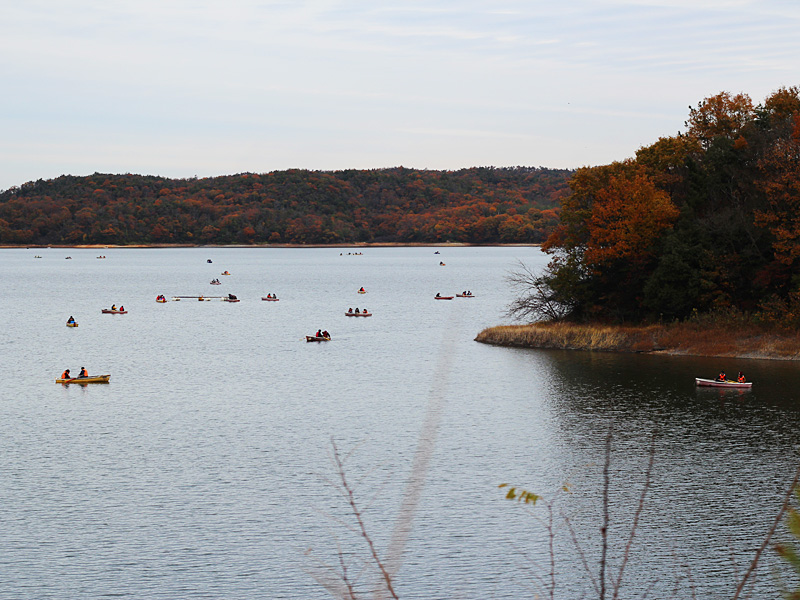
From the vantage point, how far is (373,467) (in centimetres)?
4750

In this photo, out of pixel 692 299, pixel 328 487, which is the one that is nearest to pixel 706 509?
pixel 328 487

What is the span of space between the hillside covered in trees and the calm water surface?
6553mm

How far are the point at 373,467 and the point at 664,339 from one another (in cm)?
4705

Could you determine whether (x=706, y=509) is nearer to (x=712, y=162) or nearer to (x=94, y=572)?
(x=94, y=572)

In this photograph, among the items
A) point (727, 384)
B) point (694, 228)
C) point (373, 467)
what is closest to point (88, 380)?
point (373, 467)

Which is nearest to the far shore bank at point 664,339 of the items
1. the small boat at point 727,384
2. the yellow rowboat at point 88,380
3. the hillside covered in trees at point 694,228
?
the hillside covered in trees at point 694,228

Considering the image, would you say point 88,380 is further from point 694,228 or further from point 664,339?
point 694,228

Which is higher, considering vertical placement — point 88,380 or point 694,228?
point 694,228

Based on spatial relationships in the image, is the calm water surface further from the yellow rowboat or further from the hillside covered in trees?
the hillside covered in trees

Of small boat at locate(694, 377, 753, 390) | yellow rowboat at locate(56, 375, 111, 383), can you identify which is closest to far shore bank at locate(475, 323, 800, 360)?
small boat at locate(694, 377, 753, 390)

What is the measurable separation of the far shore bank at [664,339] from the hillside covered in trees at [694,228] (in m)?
1.85

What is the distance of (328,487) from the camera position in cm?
4731

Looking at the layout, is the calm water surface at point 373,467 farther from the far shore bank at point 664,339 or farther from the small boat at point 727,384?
the far shore bank at point 664,339

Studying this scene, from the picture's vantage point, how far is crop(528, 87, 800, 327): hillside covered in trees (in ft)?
268
